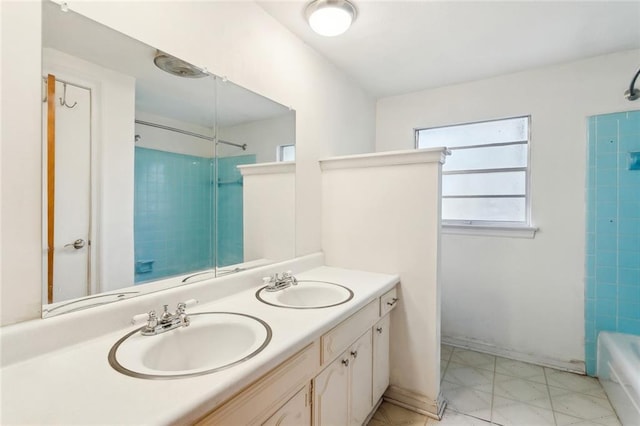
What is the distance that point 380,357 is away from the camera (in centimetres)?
170

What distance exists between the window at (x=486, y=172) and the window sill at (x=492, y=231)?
7 centimetres

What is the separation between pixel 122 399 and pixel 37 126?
80 centimetres

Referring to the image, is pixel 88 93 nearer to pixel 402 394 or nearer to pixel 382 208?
pixel 382 208

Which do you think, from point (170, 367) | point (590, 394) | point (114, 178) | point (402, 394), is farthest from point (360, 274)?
point (590, 394)

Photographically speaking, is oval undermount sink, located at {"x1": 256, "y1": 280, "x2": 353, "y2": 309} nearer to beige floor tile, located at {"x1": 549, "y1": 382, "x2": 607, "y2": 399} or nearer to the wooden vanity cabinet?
the wooden vanity cabinet

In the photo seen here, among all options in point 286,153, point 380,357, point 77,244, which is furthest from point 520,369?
point 77,244

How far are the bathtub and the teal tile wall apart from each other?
2.15m

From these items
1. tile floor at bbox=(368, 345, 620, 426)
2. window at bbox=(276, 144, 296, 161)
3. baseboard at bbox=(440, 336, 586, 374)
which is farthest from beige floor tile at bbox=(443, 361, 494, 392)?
window at bbox=(276, 144, 296, 161)

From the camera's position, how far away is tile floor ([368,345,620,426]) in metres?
1.71

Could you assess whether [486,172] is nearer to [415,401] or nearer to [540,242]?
[540,242]

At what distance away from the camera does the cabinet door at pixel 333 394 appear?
1.14 meters

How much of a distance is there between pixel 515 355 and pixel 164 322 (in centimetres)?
260

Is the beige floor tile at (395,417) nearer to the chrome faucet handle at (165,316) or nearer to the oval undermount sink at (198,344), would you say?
the oval undermount sink at (198,344)

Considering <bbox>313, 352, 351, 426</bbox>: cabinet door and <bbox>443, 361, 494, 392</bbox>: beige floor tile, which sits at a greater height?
<bbox>313, 352, 351, 426</bbox>: cabinet door
